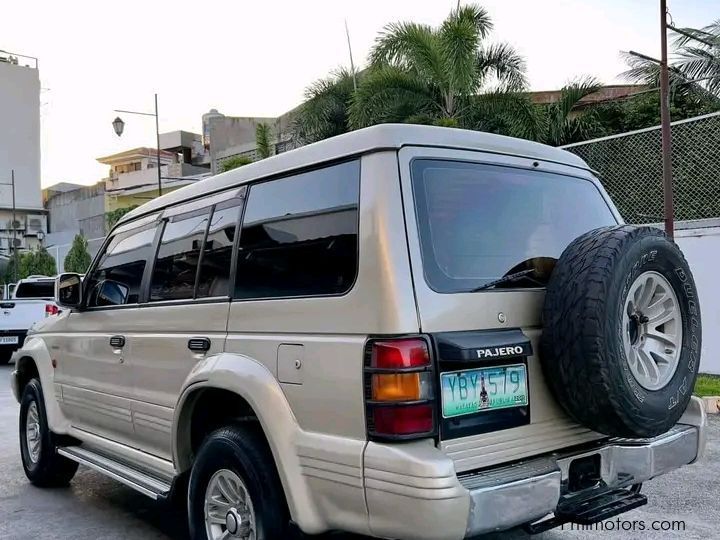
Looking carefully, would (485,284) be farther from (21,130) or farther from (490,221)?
(21,130)

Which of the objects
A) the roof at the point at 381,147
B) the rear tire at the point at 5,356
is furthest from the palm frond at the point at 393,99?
the roof at the point at 381,147

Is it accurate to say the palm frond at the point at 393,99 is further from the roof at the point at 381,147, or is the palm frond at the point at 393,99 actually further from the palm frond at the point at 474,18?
the roof at the point at 381,147

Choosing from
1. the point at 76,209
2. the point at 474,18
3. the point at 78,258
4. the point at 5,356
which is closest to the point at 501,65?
the point at 474,18

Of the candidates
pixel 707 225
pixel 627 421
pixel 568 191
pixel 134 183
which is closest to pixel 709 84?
pixel 707 225

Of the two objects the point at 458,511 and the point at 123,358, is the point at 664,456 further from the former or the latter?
the point at 123,358

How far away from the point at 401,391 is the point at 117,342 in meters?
2.37

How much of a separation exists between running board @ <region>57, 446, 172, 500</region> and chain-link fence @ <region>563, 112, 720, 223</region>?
7.67 m

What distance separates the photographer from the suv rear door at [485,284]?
2748 mm

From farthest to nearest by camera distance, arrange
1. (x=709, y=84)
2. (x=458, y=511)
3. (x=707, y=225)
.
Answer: (x=709, y=84)
(x=707, y=225)
(x=458, y=511)

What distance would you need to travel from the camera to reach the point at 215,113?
46.5 m

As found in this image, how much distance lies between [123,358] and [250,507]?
156 cm

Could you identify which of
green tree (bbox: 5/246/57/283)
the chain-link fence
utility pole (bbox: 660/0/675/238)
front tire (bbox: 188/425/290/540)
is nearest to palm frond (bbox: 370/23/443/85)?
the chain-link fence

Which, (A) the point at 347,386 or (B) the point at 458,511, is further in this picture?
(A) the point at 347,386

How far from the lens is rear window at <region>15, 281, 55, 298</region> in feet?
53.0
